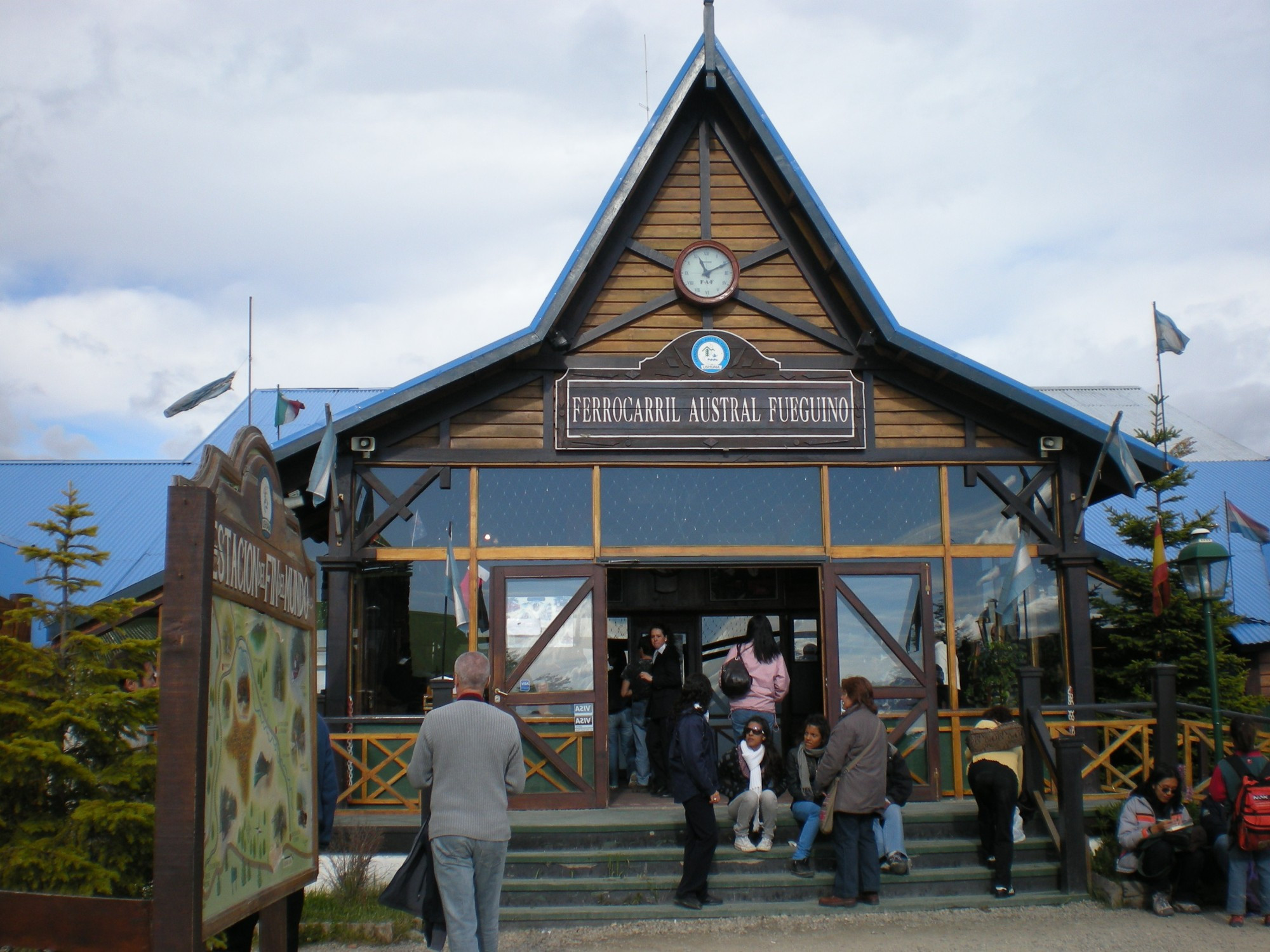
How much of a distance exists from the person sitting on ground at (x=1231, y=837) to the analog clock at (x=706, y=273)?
223 inches

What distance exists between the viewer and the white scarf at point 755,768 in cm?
891

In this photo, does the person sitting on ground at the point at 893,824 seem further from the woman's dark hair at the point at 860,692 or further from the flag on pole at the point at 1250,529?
the flag on pole at the point at 1250,529

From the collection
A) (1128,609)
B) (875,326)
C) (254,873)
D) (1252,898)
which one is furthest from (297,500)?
(1128,609)

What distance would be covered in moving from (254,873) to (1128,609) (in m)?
12.8

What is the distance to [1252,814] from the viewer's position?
802cm

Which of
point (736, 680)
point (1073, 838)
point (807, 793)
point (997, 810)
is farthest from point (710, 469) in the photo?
point (1073, 838)

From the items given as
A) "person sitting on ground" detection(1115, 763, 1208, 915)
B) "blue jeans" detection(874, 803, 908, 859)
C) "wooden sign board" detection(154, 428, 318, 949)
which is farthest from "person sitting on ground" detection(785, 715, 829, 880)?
"wooden sign board" detection(154, 428, 318, 949)

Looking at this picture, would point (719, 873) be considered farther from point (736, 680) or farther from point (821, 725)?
point (736, 680)

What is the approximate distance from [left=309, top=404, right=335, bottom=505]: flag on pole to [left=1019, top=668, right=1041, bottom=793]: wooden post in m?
6.25

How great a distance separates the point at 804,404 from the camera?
11031mm

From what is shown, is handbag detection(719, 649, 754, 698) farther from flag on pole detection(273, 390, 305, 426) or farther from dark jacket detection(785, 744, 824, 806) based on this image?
flag on pole detection(273, 390, 305, 426)

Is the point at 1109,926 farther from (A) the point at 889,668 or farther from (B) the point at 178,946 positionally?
(B) the point at 178,946

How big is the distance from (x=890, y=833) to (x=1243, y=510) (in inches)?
520

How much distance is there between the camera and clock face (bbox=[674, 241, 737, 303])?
36.0 feet
